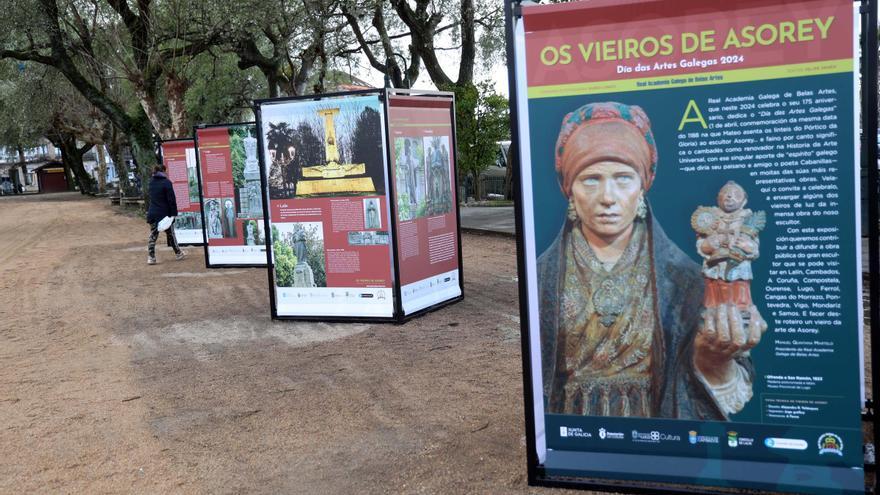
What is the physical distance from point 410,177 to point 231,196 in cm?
591

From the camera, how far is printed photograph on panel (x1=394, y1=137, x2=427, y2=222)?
857cm

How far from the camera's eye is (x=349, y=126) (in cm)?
848

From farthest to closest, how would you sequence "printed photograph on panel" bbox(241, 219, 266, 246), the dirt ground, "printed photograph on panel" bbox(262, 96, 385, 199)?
"printed photograph on panel" bbox(241, 219, 266, 246) < "printed photograph on panel" bbox(262, 96, 385, 199) < the dirt ground

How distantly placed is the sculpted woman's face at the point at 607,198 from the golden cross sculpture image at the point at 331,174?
16.1 ft

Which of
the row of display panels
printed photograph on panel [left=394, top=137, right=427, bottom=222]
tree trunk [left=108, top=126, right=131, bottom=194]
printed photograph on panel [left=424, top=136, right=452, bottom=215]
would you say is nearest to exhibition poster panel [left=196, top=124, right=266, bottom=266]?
the row of display panels

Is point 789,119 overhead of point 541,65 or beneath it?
beneath

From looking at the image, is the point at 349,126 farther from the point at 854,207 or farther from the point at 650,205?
the point at 854,207

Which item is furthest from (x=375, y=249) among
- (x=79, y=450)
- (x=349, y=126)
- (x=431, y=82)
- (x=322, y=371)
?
(x=431, y=82)

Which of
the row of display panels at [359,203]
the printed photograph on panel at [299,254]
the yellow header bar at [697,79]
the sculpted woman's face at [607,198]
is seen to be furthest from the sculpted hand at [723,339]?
the printed photograph on panel at [299,254]

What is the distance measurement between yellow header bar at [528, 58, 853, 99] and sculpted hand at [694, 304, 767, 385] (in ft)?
3.05

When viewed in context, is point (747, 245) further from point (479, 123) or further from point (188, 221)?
point (479, 123)

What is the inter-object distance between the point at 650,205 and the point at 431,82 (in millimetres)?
20407

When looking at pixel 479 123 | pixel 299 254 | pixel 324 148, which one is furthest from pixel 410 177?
pixel 479 123

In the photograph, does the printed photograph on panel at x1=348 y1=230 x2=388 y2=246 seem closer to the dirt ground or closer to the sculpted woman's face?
the dirt ground
